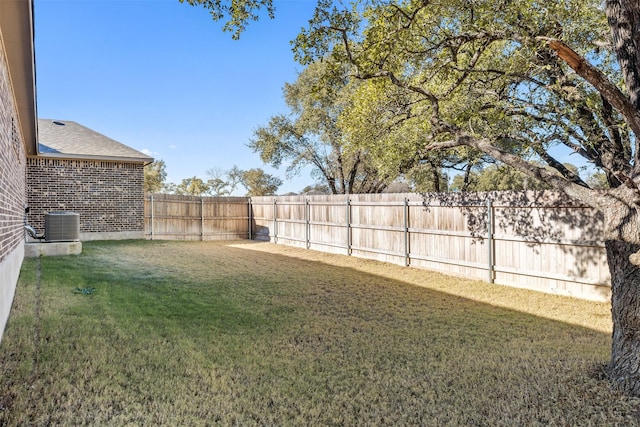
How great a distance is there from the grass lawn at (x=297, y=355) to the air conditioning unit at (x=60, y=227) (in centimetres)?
350

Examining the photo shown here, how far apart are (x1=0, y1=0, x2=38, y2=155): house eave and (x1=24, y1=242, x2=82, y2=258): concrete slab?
11.7 feet

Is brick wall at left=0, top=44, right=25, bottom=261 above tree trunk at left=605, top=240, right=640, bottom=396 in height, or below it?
above

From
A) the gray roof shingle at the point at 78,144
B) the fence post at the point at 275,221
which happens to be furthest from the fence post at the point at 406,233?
the gray roof shingle at the point at 78,144

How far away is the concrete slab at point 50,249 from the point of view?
1019cm

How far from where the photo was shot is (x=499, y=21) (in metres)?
6.18

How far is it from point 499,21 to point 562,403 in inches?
222

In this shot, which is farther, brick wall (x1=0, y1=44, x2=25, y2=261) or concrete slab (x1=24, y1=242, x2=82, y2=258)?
concrete slab (x1=24, y1=242, x2=82, y2=258)

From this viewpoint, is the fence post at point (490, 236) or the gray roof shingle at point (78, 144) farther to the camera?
the gray roof shingle at point (78, 144)

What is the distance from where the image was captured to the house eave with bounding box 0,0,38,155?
13.4 ft

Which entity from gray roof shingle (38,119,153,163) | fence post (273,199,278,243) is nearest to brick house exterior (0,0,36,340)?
gray roof shingle (38,119,153,163)

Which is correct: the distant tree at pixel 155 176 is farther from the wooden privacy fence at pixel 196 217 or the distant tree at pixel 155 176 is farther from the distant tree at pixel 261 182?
the wooden privacy fence at pixel 196 217

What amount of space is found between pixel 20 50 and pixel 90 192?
10.3m

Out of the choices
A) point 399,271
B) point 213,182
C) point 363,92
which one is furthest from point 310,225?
point 213,182

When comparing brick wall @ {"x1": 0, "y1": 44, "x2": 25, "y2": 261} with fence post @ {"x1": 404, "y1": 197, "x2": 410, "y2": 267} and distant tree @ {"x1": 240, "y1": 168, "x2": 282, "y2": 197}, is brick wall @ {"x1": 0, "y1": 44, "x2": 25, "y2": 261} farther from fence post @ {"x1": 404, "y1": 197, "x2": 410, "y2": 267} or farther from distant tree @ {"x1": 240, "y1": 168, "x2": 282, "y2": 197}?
distant tree @ {"x1": 240, "y1": 168, "x2": 282, "y2": 197}
